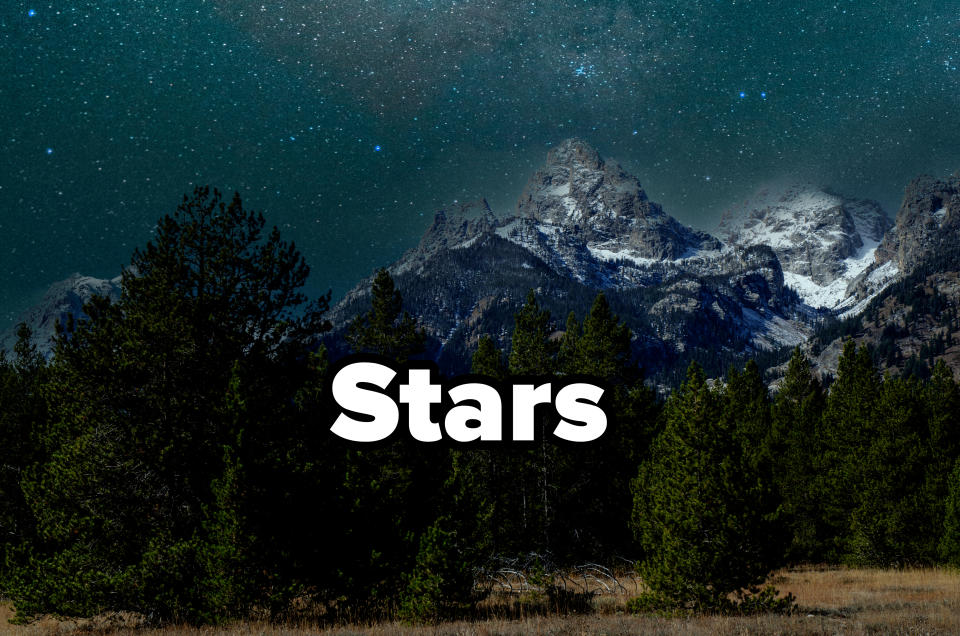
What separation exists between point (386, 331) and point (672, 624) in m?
14.9

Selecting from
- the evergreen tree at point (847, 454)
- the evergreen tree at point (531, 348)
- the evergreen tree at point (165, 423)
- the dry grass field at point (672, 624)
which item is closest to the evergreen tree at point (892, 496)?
the evergreen tree at point (847, 454)

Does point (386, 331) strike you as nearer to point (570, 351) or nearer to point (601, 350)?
point (601, 350)

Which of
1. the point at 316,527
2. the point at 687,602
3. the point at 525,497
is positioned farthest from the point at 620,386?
the point at 316,527

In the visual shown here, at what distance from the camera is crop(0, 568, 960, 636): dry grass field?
11.9m

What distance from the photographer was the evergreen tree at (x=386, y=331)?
78.2ft

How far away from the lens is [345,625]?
1405 cm

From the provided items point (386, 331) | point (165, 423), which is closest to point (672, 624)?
point (165, 423)

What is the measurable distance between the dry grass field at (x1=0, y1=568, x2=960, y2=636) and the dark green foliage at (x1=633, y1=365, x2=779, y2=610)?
2.65 ft

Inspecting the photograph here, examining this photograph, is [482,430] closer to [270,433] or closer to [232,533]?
[270,433]

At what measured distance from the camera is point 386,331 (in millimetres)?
24078

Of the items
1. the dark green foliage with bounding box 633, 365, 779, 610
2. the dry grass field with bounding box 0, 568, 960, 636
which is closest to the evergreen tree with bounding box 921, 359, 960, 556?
the dry grass field with bounding box 0, 568, 960, 636

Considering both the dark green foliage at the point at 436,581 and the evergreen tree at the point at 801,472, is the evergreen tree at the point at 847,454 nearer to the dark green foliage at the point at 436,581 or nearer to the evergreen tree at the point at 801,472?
the evergreen tree at the point at 801,472

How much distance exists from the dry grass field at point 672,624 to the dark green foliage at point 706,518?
0.81 metres

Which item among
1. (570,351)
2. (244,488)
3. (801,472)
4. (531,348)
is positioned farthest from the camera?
(801,472)
